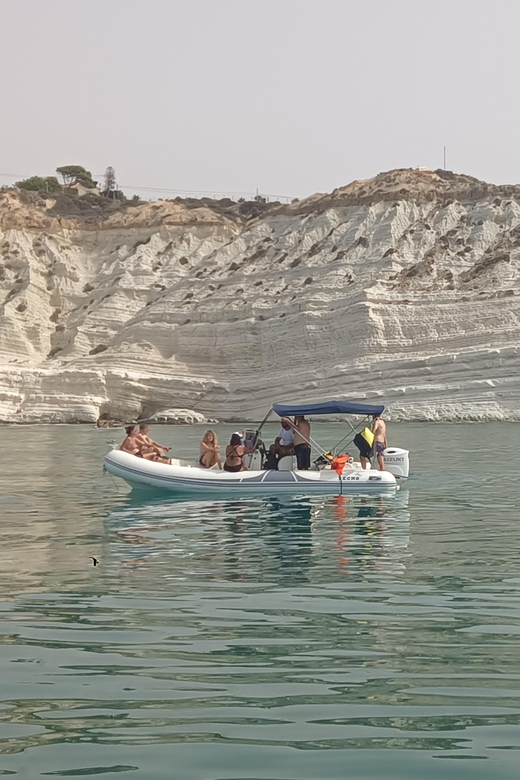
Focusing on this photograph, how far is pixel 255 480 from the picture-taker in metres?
19.9

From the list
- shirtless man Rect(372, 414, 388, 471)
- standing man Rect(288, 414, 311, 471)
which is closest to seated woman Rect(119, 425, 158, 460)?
standing man Rect(288, 414, 311, 471)

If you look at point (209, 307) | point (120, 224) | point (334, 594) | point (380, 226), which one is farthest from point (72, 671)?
point (120, 224)

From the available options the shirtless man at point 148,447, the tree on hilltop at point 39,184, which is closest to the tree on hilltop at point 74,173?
the tree on hilltop at point 39,184

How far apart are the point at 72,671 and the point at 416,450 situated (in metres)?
25.1

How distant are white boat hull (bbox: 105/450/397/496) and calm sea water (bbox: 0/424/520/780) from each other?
297cm

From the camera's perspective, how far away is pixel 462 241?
218ft

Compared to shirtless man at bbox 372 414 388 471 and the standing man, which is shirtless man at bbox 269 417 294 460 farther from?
shirtless man at bbox 372 414 388 471

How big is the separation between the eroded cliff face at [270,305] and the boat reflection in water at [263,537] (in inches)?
1265

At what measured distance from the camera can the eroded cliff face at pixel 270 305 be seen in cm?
5447

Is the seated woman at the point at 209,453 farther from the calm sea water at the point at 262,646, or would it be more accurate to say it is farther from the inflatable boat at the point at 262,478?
the calm sea water at the point at 262,646

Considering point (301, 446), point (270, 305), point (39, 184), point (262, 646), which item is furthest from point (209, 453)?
point (39, 184)

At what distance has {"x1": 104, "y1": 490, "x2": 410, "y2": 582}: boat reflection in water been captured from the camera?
1189cm

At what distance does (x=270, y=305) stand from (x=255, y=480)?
44.4 metres

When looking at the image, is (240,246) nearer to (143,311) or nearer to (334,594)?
(143,311)
